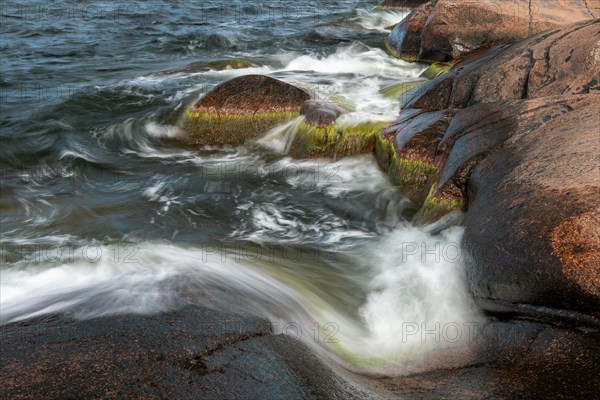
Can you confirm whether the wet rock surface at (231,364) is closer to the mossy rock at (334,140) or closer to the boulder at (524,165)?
the boulder at (524,165)

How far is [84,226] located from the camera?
7477mm

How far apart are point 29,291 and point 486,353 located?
4.04 meters

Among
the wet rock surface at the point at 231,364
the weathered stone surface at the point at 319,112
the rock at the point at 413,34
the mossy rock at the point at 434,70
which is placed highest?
the rock at the point at 413,34

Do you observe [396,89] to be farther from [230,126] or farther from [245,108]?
[230,126]

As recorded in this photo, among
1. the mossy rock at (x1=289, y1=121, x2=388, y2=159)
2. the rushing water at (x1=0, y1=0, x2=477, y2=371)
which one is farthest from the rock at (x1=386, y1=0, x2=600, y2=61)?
the mossy rock at (x1=289, y1=121, x2=388, y2=159)

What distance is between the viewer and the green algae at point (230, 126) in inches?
376

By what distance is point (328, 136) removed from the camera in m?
9.11

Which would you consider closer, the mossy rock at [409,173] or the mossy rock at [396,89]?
the mossy rock at [409,173]

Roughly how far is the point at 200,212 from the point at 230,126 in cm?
222

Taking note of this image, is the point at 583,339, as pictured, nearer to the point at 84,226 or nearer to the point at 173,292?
the point at 173,292

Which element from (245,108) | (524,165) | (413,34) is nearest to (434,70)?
(413,34)

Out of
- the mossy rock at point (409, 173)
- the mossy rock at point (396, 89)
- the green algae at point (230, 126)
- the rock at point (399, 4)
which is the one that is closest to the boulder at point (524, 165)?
the mossy rock at point (409, 173)

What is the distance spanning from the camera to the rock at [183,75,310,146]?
9578 mm

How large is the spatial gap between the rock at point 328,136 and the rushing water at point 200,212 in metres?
0.17
